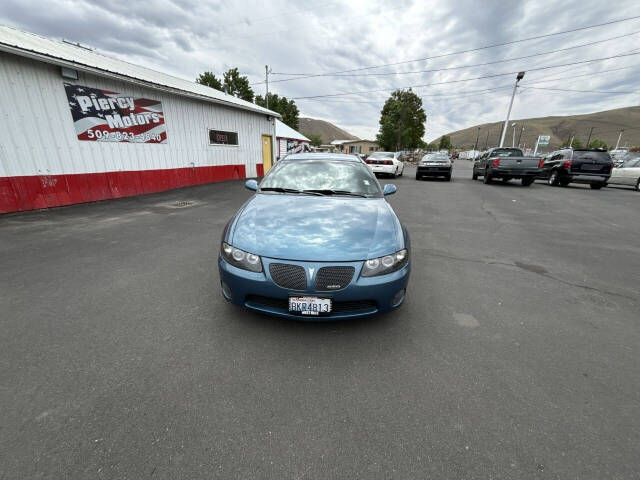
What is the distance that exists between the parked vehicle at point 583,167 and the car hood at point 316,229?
13250mm

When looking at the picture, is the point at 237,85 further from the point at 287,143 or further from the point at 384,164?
the point at 384,164

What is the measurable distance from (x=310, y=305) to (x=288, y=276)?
281mm

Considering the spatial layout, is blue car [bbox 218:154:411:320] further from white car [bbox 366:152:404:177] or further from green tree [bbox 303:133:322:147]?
green tree [bbox 303:133:322:147]

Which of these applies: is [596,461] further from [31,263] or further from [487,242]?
[31,263]

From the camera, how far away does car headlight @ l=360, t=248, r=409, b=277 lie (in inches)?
86.6

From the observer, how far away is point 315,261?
215 centimetres

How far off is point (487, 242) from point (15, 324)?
250 inches

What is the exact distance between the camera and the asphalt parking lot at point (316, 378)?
1.42m

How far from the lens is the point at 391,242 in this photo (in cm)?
242

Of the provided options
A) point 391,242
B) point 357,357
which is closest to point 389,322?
point 357,357

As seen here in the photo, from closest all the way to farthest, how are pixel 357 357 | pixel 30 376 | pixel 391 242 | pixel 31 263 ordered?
pixel 30 376
pixel 357 357
pixel 391 242
pixel 31 263

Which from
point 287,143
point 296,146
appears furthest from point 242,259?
point 296,146

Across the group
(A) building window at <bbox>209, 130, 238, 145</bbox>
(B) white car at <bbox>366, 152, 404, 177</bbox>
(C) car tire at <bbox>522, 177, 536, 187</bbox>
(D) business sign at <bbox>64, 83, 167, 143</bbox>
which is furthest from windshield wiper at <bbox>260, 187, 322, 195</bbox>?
(C) car tire at <bbox>522, 177, 536, 187</bbox>

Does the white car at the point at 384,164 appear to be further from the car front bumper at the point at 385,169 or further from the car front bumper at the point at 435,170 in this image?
the car front bumper at the point at 435,170
